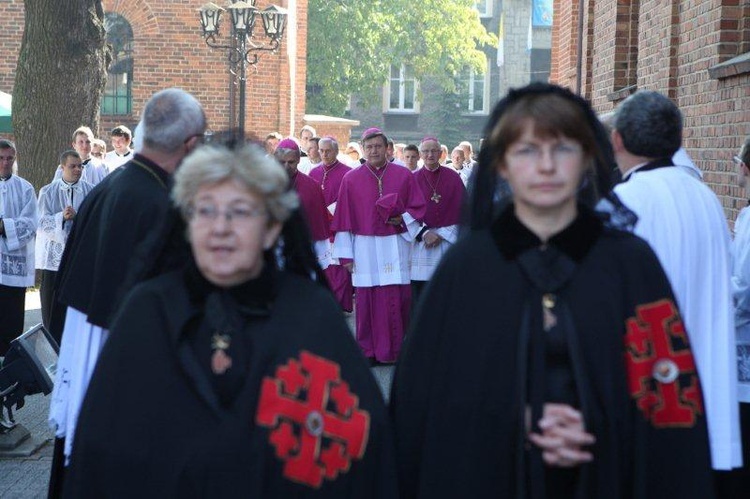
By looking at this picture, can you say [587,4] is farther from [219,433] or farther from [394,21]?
[394,21]

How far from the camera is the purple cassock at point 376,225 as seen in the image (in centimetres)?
1327

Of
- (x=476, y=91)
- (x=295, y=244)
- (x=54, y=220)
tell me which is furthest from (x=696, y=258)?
(x=476, y=91)

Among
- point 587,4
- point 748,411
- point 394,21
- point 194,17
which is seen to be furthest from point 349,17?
point 748,411

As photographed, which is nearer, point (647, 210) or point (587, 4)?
point (647, 210)

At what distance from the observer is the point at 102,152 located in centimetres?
1639

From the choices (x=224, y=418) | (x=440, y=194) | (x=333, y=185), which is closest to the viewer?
(x=224, y=418)

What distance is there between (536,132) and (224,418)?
117 centimetres

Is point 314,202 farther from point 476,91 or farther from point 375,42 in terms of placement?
point 476,91

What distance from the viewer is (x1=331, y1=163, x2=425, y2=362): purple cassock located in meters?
13.3

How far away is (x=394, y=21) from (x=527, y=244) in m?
49.1

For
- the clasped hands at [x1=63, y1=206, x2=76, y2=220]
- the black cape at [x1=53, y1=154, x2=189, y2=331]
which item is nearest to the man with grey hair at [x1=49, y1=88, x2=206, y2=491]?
the black cape at [x1=53, y1=154, x2=189, y2=331]

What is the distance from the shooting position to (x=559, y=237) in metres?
3.81

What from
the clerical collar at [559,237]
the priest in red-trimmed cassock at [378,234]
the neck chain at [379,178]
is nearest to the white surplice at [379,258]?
the priest in red-trimmed cassock at [378,234]

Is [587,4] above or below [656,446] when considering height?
above
